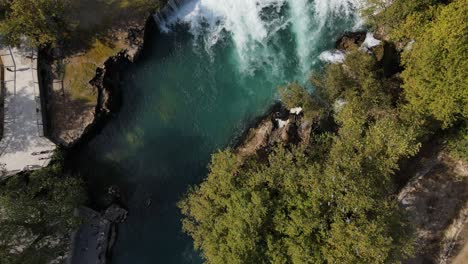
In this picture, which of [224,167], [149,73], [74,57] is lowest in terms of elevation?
[224,167]

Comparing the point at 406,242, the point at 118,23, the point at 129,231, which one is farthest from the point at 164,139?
the point at 406,242

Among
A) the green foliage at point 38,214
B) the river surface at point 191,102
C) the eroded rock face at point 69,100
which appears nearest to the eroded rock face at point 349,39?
the river surface at point 191,102

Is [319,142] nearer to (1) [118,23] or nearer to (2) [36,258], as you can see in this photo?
(1) [118,23]

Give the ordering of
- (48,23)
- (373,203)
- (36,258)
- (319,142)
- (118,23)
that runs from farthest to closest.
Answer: (118,23) → (48,23) → (319,142) → (36,258) → (373,203)

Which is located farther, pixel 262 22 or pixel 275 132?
pixel 262 22

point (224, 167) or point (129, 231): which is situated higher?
point (224, 167)

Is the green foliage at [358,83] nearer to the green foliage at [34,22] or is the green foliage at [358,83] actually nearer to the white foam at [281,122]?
the white foam at [281,122]

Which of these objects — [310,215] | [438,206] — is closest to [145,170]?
[310,215]

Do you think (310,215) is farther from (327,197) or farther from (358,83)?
(358,83)
